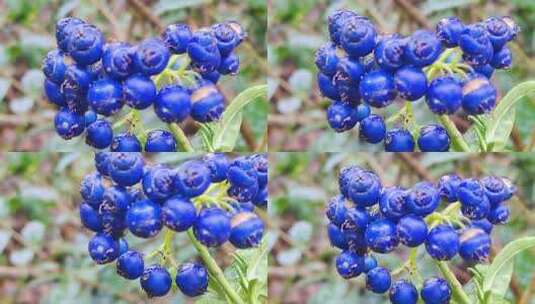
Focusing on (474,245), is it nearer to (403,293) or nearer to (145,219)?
(403,293)

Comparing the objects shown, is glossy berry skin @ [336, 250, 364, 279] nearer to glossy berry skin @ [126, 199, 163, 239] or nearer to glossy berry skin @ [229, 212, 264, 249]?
glossy berry skin @ [229, 212, 264, 249]

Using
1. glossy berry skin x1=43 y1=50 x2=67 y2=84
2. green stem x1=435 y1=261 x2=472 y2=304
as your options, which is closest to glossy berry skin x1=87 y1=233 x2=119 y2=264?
glossy berry skin x1=43 y1=50 x2=67 y2=84

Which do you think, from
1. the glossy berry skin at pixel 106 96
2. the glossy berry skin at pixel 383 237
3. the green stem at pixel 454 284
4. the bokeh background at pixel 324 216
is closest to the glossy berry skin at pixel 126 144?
the glossy berry skin at pixel 106 96

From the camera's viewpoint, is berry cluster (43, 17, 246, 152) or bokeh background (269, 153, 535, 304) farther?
bokeh background (269, 153, 535, 304)

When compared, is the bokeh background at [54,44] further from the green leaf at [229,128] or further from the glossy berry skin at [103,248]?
the glossy berry skin at [103,248]

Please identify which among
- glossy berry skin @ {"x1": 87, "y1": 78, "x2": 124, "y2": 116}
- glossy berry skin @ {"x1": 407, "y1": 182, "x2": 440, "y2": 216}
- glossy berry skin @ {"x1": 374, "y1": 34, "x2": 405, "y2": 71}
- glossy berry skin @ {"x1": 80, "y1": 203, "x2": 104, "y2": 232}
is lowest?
glossy berry skin @ {"x1": 80, "y1": 203, "x2": 104, "y2": 232}

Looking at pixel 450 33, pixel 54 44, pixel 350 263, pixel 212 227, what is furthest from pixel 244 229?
pixel 54 44

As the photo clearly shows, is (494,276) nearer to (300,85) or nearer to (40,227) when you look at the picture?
(300,85)
